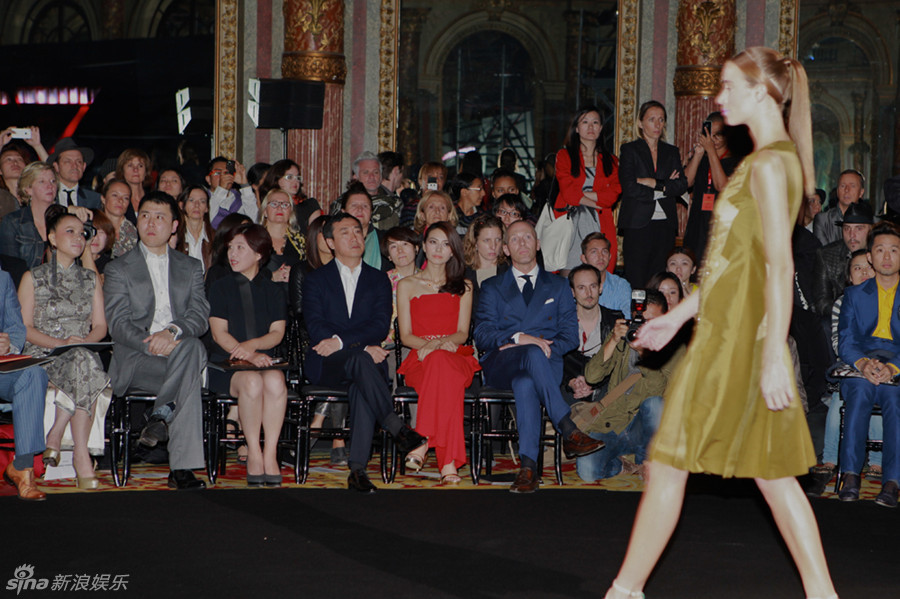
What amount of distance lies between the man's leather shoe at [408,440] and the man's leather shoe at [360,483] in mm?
267

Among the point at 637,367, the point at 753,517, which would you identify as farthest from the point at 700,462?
the point at 637,367

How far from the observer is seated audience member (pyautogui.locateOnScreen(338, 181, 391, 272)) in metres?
7.69

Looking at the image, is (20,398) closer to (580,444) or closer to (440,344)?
(440,344)

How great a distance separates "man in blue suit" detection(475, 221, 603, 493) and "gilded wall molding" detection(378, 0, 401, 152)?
14.2ft

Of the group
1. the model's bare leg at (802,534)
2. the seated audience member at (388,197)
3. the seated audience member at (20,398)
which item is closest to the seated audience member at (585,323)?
the seated audience member at (388,197)

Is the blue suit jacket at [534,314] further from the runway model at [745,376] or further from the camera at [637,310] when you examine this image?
the runway model at [745,376]

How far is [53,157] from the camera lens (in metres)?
7.98

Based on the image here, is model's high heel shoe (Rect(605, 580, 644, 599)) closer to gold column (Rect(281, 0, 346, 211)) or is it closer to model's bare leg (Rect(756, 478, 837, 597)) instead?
model's bare leg (Rect(756, 478, 837, 597))

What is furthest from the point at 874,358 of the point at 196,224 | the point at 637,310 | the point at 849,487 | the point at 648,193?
the point at 196,224

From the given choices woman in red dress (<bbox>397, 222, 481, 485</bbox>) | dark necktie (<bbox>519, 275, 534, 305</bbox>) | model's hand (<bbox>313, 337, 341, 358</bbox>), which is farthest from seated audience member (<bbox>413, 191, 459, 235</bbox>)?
model's hand (<bbox>313, 337, 341, 358</bbox>)

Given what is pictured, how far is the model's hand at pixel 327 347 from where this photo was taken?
6.32m

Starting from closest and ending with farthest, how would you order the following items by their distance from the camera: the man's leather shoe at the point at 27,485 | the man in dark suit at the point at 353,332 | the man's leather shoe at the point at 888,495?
the man's leather shoe at the point at 27,485 < the man's leather shoe at the point at 888,495 < the man in dark suit at the point at 353,332

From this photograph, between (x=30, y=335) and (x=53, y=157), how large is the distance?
93.7 inches

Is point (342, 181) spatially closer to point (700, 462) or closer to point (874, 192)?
point (874, 192)
